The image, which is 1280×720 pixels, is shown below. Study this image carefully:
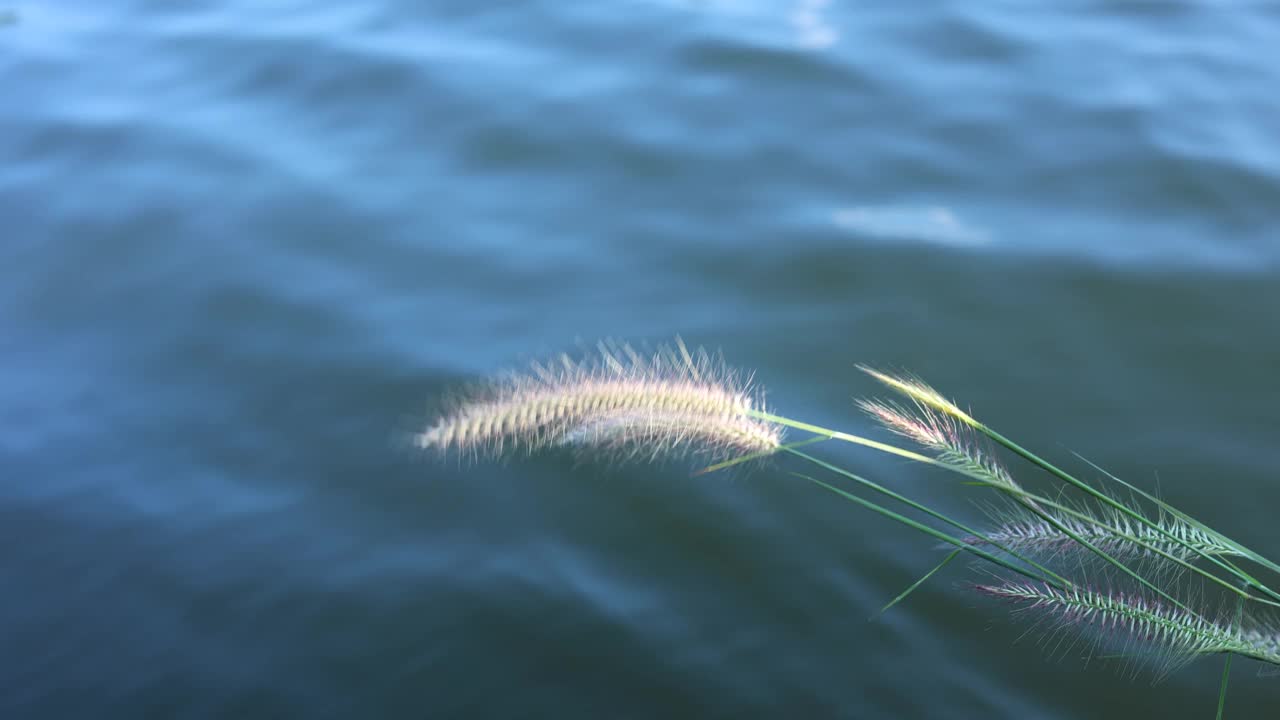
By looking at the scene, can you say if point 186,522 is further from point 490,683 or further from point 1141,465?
point 1141,465

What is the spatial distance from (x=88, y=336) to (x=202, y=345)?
268 millimetres

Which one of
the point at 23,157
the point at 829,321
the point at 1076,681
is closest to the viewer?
the point at 1076,681

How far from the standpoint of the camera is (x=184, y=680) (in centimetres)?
158

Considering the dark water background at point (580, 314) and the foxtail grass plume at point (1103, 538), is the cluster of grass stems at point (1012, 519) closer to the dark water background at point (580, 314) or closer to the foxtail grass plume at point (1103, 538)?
the foxtail grass plume at point (1103, 538)

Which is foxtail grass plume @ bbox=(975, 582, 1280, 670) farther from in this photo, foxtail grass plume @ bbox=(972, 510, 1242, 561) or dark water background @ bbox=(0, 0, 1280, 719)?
dark water background @ bbox=(0, 0, 1280, 719)

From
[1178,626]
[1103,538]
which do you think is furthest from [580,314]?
[1178,626]

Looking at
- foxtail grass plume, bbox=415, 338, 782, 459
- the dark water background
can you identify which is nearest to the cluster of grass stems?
foxtail grass plume, bbox=415, 338, 782, 459

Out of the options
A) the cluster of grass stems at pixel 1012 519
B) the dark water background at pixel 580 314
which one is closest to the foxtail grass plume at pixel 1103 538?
the cluster of grass stems at pixel 1012 519

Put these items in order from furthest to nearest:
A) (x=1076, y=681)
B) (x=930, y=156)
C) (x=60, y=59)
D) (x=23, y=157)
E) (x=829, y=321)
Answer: (x=60, y=59)
(x=23, y=157)
(x=930, y=156)
(x=829, y=321)
(x=1076, y=681)

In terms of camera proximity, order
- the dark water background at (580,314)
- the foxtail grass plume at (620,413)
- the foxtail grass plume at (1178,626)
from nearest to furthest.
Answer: the foxtail grass plume at (1178,626) → the foxtail grass plume at (620,413) → the dark water background at (580,314)

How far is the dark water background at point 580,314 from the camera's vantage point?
1.60 meters

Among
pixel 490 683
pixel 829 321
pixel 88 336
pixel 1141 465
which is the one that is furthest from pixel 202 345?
pixel 1141 465

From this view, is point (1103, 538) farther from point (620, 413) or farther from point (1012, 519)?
point (620, 413)

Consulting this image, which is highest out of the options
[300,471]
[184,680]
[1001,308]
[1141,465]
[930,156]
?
[930,156]
